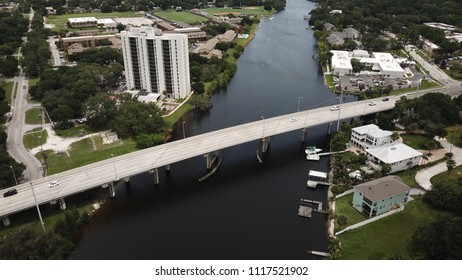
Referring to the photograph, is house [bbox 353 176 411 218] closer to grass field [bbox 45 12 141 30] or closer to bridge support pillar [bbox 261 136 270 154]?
bridge support pillar [bbox 261 136 270 154]

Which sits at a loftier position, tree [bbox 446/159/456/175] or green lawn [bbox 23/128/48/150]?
tree [bbox 446/159/456/175]

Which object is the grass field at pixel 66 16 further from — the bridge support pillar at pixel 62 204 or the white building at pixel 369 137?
the white building at pixel 369 137

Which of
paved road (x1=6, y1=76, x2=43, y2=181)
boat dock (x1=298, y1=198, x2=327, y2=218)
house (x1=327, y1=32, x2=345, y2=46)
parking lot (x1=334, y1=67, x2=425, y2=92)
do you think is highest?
house (x1=327, y1=32, x2=345, y2=46)

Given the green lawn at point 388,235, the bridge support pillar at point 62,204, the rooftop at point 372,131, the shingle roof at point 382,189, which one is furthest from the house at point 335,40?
the bridge support pillar at point 62,204

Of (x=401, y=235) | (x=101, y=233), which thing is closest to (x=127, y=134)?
(x=101, y=233)

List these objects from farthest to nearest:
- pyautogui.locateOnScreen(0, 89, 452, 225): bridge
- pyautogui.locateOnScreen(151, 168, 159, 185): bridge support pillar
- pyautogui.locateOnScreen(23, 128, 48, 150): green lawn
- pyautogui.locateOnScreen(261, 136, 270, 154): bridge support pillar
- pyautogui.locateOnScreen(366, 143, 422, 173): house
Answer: pyautogui.locateOnScreen(23, 128, 48, 150): green lawn < pyautogui.locateOnScreen(261, 136, 270, 154): bridge support pillar < pyautogui.locateOnScreen(366, 143, 422, 173): house < pyautogui.locateOnScreen(151, 168, 159, 185): bridge support pillar < pyautogui.locateOnScreen(0, 89, 452, 225): bridge

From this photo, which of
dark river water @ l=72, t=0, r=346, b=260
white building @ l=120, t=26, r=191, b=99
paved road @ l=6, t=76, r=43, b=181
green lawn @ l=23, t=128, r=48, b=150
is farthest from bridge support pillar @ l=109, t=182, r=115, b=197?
white building @ l=120, t=26, r=191, b=99
